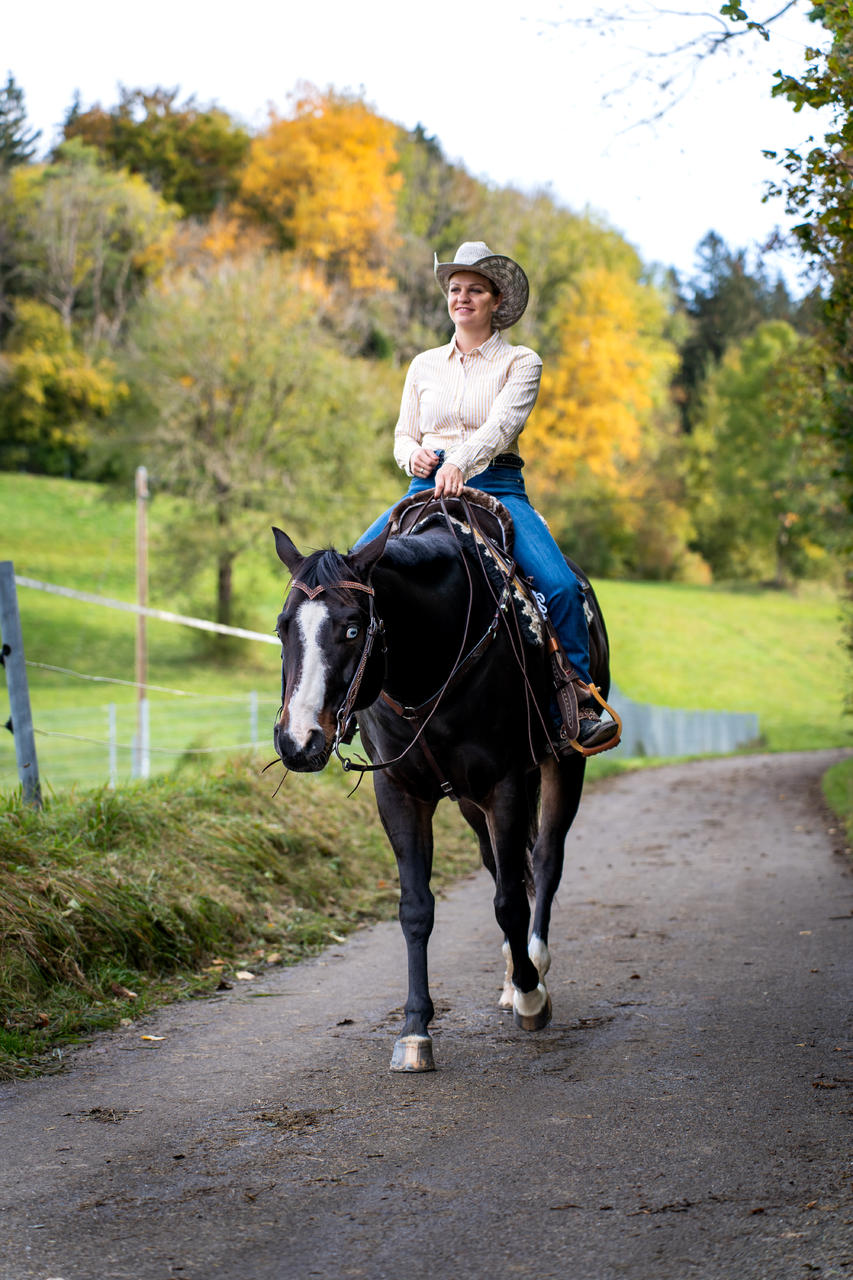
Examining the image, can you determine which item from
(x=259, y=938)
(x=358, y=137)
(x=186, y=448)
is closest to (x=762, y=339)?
(x=358, y=137)

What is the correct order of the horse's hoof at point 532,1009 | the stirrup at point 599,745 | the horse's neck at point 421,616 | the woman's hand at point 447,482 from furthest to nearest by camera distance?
the stirrup at point 599,745, the woman's hand at point 447,482, the horse's hoof at point 532,1009, the horse's neck at point 421,616

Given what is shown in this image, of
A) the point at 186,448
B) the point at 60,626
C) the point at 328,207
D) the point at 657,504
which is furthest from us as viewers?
the point at 657,504

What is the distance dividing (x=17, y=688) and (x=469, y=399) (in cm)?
333

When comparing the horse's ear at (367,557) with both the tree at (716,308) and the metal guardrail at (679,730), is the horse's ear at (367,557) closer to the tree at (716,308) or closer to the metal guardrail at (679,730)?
the metal guardrail at (679,730)

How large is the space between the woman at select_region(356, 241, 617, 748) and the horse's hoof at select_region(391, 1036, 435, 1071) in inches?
63.7

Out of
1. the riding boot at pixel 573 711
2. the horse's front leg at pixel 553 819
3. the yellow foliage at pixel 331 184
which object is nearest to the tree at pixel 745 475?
the yellow foliage at pixel 331 184

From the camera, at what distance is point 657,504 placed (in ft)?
212

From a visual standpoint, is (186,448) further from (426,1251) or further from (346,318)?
(426,1251)

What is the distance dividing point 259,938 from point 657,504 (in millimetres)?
59163

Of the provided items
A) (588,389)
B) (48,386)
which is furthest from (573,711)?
(48,386)

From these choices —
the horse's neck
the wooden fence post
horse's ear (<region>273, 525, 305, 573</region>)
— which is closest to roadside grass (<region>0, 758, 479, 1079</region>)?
the wooden fence post

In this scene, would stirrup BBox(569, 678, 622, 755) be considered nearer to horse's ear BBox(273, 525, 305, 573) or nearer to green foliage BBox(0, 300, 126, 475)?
horse's ear BBox(273, 525, 305, 573)

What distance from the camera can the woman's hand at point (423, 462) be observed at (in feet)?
19.1

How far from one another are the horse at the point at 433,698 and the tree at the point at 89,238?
51348 mm
